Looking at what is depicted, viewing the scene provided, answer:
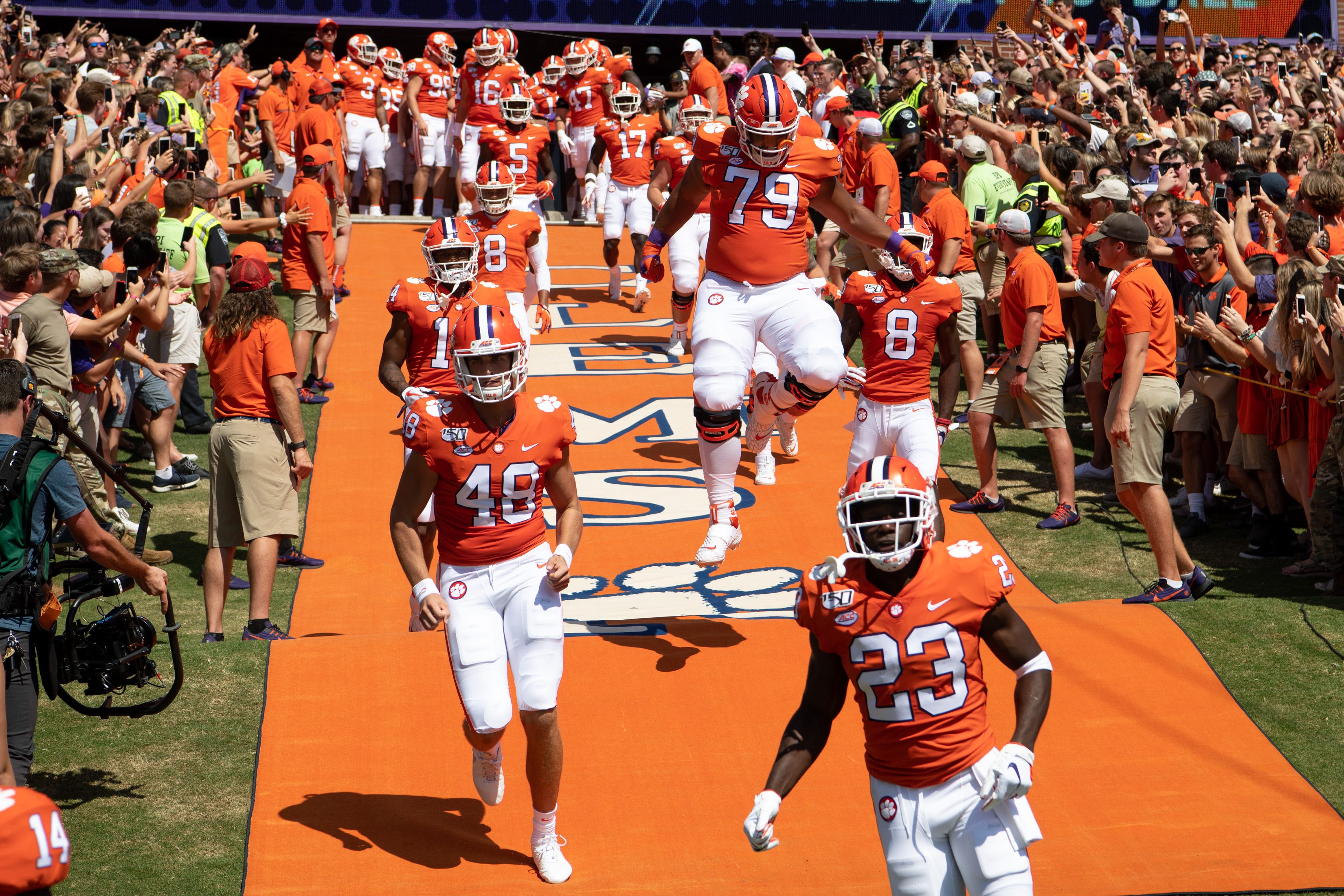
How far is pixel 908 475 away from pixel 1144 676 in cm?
333

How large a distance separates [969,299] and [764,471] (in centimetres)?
262

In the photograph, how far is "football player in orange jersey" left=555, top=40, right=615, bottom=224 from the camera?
18234 millimetres

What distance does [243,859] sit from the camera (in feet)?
18.1

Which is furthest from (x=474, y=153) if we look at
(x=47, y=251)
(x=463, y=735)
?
(x=463, y=735)

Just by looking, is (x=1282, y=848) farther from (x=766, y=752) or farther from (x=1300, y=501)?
(x=1300, y=501)

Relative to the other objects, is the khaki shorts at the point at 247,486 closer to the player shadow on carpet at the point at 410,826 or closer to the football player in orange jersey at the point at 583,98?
the player shadow on carpet at the point at 410,826

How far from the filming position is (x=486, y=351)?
522 centimetres

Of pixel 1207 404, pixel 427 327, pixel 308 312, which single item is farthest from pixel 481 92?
pixel 1207 404

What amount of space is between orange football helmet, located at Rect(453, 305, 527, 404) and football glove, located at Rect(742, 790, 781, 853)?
2.06 meters

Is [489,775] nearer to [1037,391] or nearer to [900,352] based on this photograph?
[900,352]

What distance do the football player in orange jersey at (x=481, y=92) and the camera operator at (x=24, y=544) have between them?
36.7 feet

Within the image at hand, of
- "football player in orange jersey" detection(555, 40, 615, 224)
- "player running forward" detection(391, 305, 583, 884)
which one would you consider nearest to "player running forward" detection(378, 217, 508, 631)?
"player running forward" detection(391, 305, 583, 884)

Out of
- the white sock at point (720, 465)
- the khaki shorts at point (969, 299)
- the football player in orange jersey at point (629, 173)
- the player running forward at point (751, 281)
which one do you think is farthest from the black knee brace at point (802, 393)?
the football player in orange jersey at point (629, 173)

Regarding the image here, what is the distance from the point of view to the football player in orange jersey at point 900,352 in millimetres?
8219
